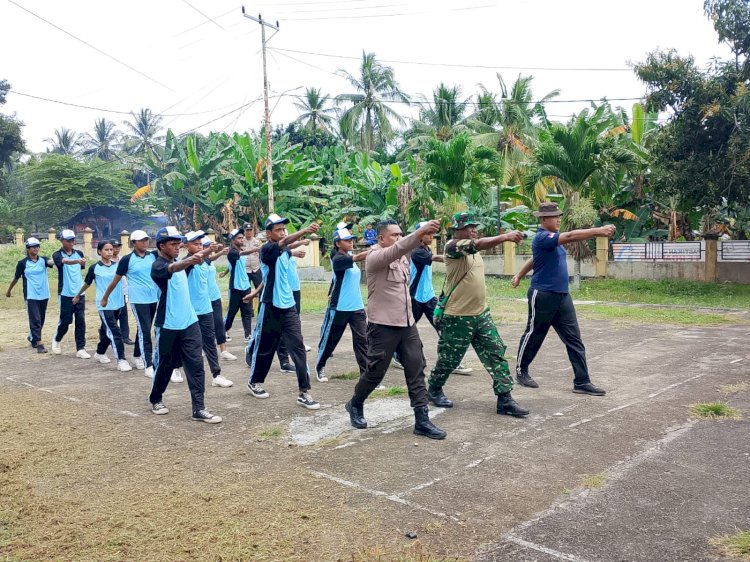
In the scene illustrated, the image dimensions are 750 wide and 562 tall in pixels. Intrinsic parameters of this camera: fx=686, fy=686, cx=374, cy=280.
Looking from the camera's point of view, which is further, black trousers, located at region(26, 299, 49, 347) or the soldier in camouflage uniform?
black trousers, located at region(26, 299, 49, 347)

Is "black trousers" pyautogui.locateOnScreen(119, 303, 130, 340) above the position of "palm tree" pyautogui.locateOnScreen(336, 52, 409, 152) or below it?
below

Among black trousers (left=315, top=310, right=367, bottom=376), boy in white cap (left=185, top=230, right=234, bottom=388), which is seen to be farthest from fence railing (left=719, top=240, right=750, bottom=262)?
boy in white cap (left=185, top=230, right=234, bottom=388)

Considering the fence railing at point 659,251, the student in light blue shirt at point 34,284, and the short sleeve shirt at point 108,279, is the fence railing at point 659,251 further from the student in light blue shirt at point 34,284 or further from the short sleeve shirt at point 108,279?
the student in light blue shirt at point 34,284

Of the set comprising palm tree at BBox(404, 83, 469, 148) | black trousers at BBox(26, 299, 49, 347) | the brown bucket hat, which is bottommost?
black trousers at BBox(26, 299, 49, 347)

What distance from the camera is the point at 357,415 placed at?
5863mm

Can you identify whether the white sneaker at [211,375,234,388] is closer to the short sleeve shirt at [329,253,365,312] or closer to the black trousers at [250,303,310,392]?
the black trousers at [250,303,310,392]

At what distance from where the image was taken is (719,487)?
4.29m

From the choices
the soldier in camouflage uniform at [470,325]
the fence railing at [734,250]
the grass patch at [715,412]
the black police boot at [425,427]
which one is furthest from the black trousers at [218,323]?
the fence railing at [734,250]

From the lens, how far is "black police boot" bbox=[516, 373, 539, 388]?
723cm

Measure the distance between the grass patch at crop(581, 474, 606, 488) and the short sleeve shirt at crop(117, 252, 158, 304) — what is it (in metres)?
5.65

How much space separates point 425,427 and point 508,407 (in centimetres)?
99

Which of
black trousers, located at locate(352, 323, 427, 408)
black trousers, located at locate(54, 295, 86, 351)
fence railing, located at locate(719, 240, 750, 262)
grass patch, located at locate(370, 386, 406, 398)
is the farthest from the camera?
fence railing, located at locate(719, 240, 750, 262)

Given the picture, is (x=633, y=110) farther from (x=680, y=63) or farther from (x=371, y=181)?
(x=371, y=181)

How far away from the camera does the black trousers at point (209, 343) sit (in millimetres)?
7777
